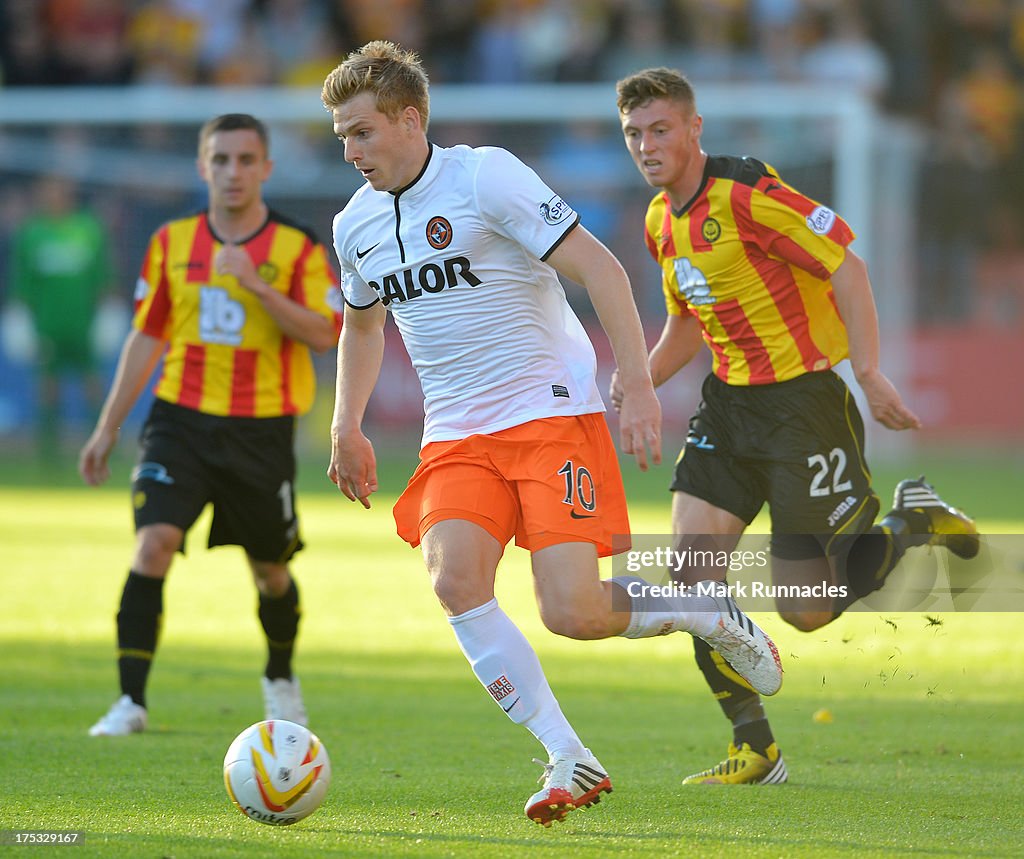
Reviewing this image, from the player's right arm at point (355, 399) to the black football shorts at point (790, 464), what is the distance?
1.27 meters

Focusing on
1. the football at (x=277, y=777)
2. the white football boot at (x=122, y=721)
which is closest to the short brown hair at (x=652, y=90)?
the football at (x=277, y=777)

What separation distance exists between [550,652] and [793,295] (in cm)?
306

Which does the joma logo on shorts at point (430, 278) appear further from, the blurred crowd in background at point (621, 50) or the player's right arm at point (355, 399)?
the blurred crowd in background at point (621, 50)

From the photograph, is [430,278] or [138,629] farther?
[138,629]

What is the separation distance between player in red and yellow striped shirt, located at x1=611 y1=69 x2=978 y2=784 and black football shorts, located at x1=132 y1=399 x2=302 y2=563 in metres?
1.87

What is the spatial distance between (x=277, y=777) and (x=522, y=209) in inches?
71.0

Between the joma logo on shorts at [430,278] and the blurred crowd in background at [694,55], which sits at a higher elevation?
the blurred crowd in background at [694,55]

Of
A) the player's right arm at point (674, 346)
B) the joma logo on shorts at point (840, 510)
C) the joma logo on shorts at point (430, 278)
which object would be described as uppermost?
the joma logo on shorts at point (430, 278)

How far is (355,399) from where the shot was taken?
5.34 meters

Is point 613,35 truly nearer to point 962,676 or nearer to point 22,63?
point 22,63

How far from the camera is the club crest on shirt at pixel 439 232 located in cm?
502

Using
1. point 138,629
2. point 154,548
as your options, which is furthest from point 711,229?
point 138,629

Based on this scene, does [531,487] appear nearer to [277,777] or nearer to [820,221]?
[277,777]

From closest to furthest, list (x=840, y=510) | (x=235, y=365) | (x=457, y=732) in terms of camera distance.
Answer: (x=840, y=510), (x=457, y=732), (x=235, y=365)
